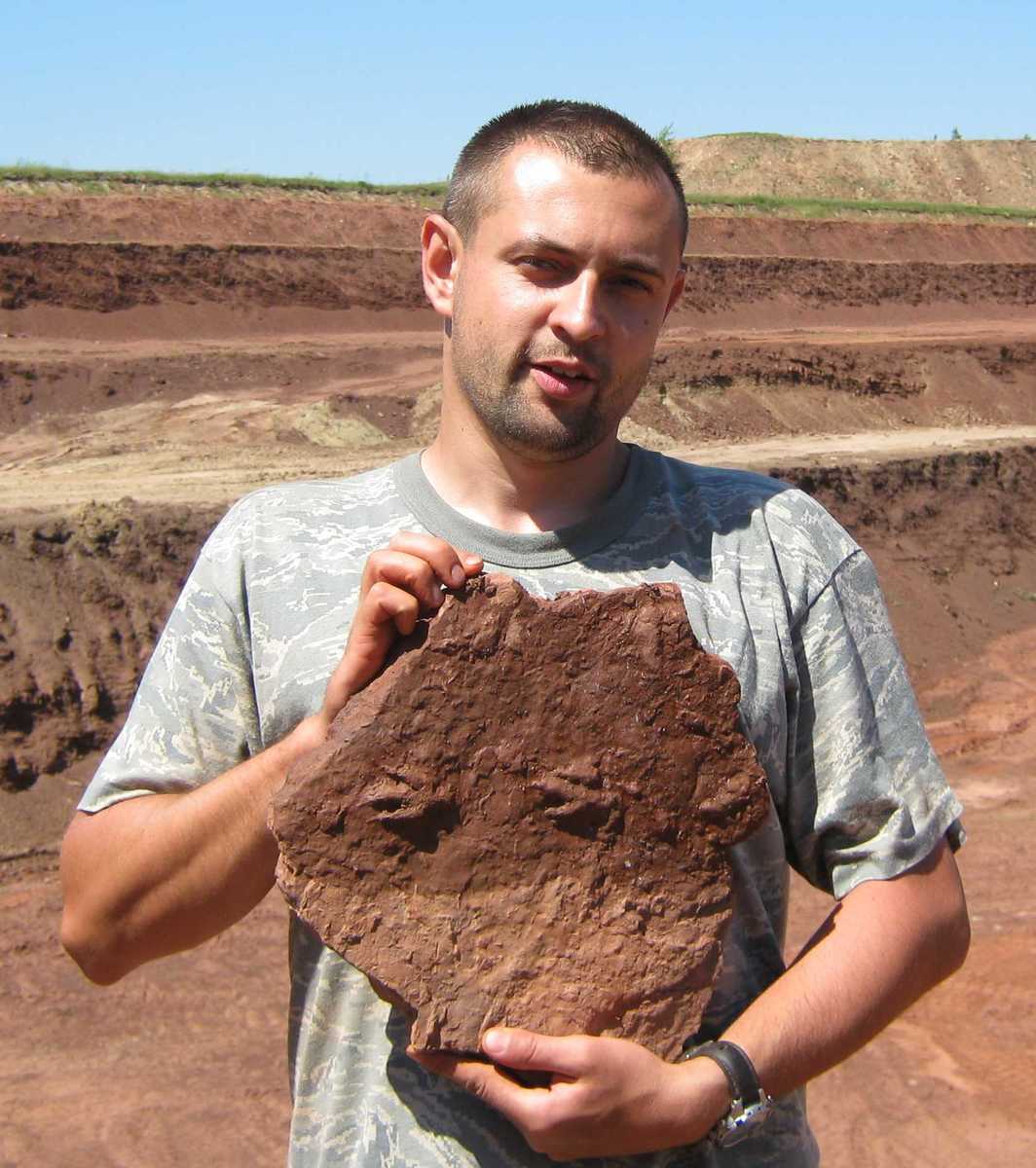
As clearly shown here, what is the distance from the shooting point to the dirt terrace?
620cm

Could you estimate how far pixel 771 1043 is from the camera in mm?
1935

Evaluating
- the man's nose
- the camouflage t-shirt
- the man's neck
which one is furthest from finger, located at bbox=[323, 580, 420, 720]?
the man's nose

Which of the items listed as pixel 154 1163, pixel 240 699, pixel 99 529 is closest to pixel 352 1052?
pixel 240 699

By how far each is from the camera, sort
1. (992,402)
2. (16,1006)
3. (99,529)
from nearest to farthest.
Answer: (16,1006) → (99,529) → (992,402)

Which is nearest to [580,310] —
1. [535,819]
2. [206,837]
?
[535,819]

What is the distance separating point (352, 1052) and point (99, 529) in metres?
8.77

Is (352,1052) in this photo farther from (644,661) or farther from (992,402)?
(992,402)

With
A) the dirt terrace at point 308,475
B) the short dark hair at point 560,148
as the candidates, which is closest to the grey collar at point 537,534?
the short dark hair at point 560,148

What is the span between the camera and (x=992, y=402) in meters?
21.2

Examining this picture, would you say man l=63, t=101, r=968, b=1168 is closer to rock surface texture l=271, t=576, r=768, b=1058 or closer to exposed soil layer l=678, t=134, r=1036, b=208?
rock surface texture l=271, t=576, r=768, b=1058

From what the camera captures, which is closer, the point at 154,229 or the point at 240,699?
the point at 240,699

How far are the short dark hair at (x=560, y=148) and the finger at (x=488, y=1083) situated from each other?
1.36 meters

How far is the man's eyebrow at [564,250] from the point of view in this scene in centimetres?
208

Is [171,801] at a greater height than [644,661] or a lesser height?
lesser
